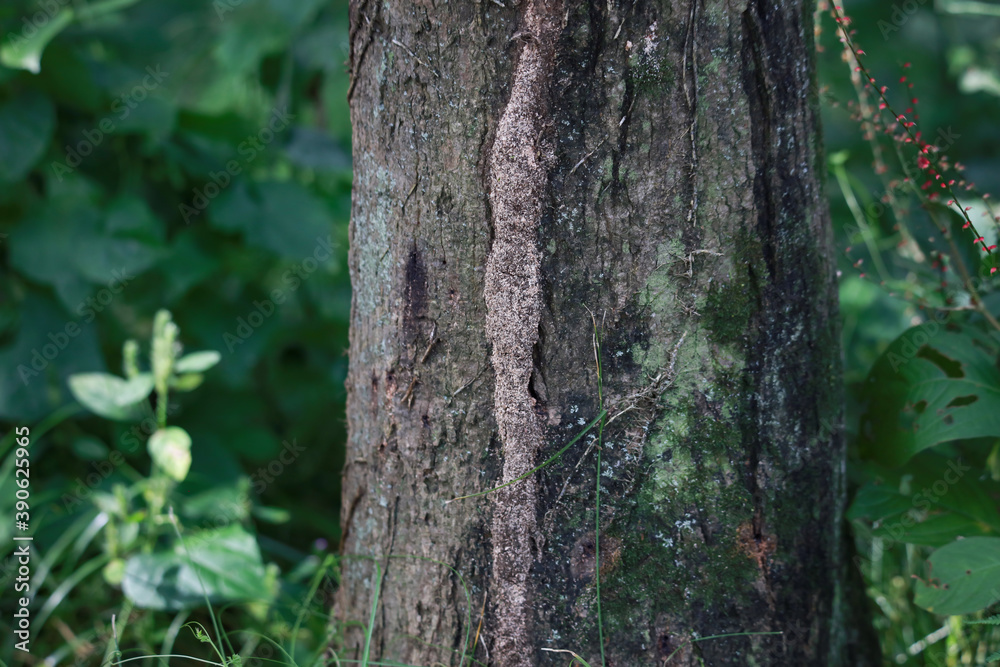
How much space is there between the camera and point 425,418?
1099mm

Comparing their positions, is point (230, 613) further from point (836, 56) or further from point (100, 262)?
point (836, 56)

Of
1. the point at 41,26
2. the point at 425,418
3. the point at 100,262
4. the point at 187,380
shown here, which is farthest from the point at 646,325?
the point at 41,26

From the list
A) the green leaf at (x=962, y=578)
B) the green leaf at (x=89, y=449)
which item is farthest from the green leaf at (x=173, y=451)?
the green leaf at (x=962, y=578)

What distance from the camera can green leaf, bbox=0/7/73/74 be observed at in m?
1.84

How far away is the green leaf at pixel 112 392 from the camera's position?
69.1 inches

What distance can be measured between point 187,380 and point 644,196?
1.28 m

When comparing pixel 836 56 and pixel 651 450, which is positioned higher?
pixel 836 56

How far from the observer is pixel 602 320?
1.01 m

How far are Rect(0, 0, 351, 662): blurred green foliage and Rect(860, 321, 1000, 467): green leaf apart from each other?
1286 millimetres

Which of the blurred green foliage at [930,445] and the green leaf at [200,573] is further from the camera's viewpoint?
the green leaf at [200,573]

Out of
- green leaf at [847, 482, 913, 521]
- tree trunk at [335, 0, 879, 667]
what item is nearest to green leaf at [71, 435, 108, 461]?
tree trunk at [335, 0, 879, 667]

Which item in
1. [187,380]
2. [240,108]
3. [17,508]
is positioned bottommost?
[17,508]

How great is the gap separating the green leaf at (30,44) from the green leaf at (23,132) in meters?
0.13

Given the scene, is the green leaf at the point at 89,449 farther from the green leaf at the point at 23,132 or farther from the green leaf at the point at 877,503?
the green leaf at the point at 877,503
